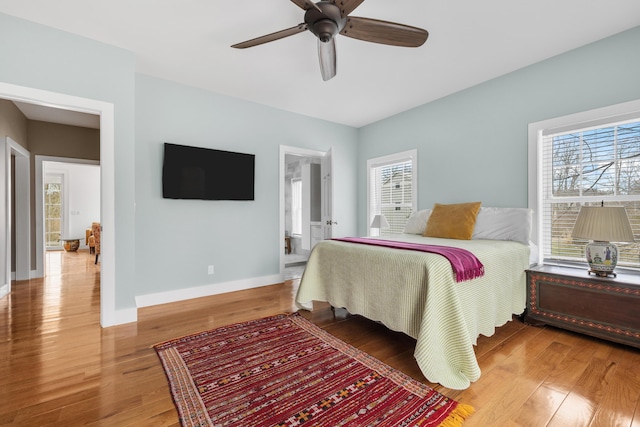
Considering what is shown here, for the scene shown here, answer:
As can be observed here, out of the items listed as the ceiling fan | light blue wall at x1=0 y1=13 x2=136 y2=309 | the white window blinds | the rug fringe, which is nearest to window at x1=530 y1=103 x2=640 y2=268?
the white window blinds

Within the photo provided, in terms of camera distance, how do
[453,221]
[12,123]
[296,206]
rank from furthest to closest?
[296,206]
[12,123]
[453,221]

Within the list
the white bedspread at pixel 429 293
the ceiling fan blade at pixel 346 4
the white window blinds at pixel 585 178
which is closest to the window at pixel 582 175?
the white window blinds at pixel 585 178

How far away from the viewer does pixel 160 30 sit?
2.42 meters

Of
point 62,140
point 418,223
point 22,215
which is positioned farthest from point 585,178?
point 22,215

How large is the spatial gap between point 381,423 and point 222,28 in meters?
2.99

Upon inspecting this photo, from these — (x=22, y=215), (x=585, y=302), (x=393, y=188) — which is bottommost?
(x=585, y=302)

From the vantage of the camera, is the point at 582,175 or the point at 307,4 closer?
the point at 307,4

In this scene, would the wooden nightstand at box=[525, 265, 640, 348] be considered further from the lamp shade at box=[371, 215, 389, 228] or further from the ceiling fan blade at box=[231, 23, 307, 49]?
the ceiling fan blade at box=[231, 23, 307, 49]

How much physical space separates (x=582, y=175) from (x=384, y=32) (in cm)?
241

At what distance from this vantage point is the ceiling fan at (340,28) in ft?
5.58

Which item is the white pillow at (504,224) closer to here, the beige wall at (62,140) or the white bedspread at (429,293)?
the white bedspread at (429,293)

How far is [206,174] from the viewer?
3.52 metres

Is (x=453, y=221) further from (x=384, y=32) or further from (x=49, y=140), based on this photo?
(x=49, y=140)

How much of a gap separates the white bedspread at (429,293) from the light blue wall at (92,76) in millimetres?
1752
